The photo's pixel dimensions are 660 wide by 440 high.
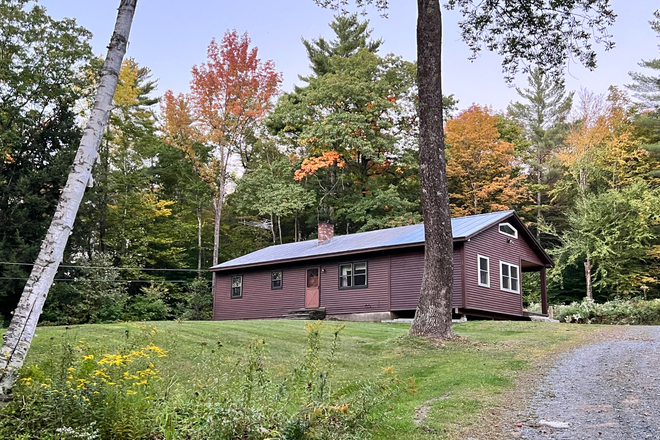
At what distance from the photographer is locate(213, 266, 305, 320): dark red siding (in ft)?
71.4

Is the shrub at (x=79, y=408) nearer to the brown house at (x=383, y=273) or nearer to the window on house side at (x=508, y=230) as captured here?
the brown house at (x=383, y=273)

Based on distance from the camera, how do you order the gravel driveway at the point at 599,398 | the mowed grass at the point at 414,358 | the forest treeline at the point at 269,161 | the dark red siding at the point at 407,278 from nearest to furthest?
the gravel driveway at the point at 599,398 < the mowed grass at the point at 414,358 < the dark red siding at the point at 407,278 < the forest treeline at the point at 269,161

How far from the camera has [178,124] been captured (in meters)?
27.1

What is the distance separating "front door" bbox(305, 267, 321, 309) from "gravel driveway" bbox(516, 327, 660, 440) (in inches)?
496

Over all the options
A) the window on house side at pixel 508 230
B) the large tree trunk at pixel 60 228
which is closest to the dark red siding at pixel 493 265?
the window on house side at pixel 508 230

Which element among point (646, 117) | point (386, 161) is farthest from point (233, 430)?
point (646, 117)

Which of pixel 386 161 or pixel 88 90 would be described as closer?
pixel 88 90

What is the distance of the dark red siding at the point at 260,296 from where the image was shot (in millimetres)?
21750

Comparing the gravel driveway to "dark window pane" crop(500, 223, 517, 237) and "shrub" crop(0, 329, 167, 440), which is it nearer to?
"shrub" crop(0, 329, 167, 440)

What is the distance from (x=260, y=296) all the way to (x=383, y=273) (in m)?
6.18

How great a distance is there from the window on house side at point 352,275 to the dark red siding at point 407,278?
129cm

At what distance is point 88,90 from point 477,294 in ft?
55.3

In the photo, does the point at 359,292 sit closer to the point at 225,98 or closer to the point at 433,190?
the point at 433,190

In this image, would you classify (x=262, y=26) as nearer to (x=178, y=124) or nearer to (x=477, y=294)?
(x=178, y=124)
